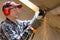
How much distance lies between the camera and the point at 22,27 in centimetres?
215

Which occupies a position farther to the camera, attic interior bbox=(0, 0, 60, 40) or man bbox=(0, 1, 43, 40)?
attic interior bbox=(0, 0, 60, 40)

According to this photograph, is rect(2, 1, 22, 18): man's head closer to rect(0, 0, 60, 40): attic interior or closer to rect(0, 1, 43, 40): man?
rect(0, 1, 43, 40): man

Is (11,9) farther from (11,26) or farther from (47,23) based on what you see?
(47,23)

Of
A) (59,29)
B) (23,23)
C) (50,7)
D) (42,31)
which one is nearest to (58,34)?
(59,29)

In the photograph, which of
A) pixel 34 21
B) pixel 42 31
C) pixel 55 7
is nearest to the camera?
pixel 34 21

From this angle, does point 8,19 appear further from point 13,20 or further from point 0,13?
point 0,13

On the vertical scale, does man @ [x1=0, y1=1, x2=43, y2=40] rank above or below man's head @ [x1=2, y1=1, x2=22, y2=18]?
below

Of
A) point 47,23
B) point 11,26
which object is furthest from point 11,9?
point 47,23

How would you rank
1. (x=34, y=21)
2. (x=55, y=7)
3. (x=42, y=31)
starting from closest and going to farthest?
(x=34, y=21) → (x=55, y=7) → (x=42, y=31)

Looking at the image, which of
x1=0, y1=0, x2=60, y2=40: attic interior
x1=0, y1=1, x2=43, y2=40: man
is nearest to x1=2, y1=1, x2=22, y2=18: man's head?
x1=0, y1=1, x2=43, y2=40: man

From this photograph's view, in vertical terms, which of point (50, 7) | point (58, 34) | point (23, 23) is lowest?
point (58, 34)

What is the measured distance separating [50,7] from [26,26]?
2.10ft

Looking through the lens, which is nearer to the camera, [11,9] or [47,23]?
[11,9]

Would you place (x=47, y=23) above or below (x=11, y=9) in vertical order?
below
